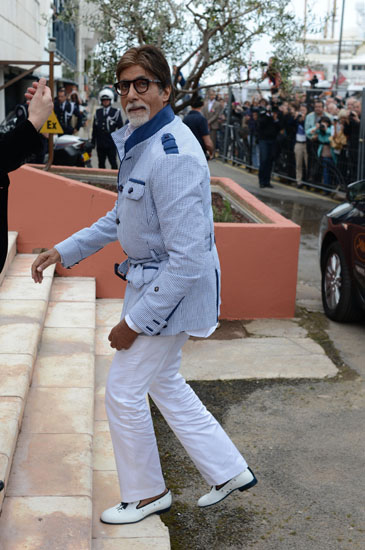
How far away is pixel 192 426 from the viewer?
11.0 feet

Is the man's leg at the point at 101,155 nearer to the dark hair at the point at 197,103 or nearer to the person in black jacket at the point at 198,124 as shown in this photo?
the person in black jacket at the point at 198,124

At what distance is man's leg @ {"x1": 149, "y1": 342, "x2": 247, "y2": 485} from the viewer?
3.34m

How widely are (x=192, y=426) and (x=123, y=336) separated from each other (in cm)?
63

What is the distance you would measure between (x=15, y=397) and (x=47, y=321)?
1832 millimetres

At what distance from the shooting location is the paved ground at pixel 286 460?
3514 mm

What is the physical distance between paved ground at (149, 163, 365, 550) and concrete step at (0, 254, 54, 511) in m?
0.88

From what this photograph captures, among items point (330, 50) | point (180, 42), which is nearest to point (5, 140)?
point (180, 42)

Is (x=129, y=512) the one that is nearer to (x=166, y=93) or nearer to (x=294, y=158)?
(x=166, y=93)

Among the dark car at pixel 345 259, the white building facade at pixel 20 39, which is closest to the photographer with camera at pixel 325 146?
the white building facade at pixel 20 39

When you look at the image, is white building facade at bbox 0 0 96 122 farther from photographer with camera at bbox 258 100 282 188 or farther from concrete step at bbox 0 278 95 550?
concrete step at bbox 0 278 95 550

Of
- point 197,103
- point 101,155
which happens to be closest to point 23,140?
point 197,103

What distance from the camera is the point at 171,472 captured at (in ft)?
13.4

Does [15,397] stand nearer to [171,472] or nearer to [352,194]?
[171,472]

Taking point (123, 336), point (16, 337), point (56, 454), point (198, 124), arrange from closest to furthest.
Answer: point (123, 336) < point (56, 454) < point (16, 337) < point (198, 124)
